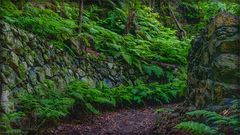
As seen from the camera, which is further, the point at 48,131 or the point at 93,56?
the point at 93,56

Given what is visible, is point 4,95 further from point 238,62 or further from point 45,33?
point 238,62

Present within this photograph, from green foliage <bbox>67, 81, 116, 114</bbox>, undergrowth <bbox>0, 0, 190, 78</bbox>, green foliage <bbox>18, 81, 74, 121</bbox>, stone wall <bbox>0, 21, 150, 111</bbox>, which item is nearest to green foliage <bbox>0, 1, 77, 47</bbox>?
undergrowth <bbox>0, 0, 190, 78</bbox>

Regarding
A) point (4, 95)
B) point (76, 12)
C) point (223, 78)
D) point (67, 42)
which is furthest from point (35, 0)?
point (223, 78)

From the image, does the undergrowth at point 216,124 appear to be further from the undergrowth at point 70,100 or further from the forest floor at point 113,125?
the undergrowth at point 70,100

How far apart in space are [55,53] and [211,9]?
38.1ft

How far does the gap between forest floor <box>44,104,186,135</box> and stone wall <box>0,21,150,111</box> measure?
128cm

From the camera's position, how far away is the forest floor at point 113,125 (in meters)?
7.38

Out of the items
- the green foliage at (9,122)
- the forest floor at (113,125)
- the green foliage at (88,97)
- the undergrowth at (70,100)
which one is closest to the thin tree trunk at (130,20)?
the undergrowth at (70,100)

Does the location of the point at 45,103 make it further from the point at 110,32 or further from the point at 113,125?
the point at 110,32

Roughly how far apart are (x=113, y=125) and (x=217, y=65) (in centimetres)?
281

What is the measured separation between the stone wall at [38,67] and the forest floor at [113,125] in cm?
A: 128

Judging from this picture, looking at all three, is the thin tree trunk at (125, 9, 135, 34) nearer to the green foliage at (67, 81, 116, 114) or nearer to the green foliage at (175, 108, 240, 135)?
the green foliage at (67, 81, 116, 114)

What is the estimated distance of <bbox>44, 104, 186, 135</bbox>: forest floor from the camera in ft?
24.2

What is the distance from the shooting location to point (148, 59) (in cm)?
1291
